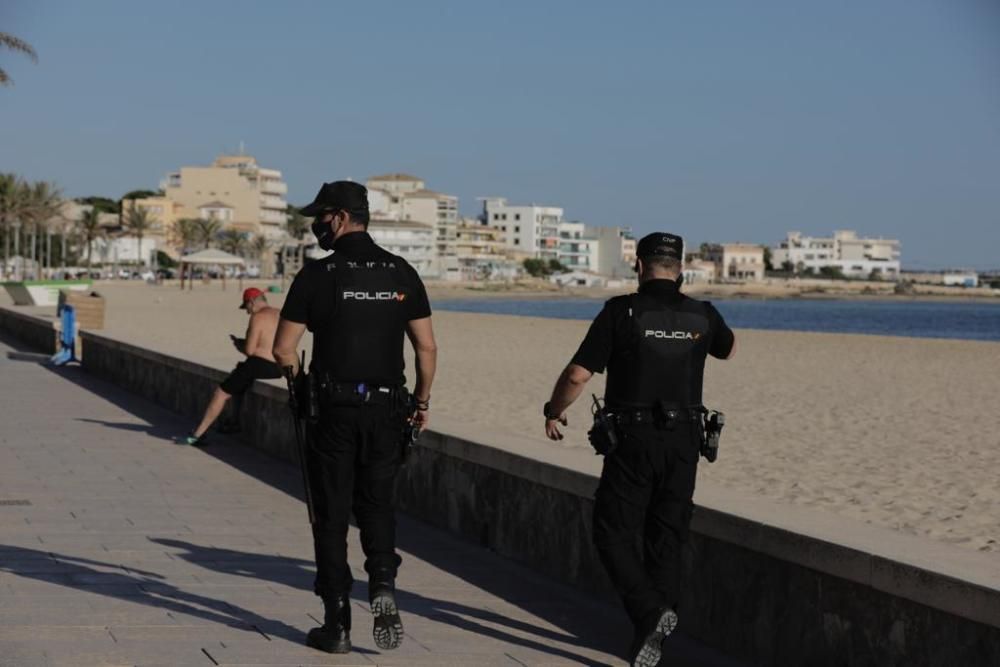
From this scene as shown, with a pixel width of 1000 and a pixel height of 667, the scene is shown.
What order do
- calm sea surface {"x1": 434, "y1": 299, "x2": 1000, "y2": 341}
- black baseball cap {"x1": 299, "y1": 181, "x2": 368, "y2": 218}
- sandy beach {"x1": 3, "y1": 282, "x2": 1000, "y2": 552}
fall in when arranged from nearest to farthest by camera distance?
black baseball cap {"x1": 299, "y1": 181, "x2": 368, "y2": 218} → sandy beach {"x1": 3, "y1": 282, "x2": 1000, "y2": 552} → calm sea surface {"x1": 434, "y1": 299, "x2": 1000, "y2": 341}

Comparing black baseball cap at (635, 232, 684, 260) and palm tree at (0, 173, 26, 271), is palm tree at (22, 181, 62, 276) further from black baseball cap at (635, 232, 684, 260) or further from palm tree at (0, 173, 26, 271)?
black baseball cap at (635, 232, 684, 260)

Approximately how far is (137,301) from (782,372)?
59.1m

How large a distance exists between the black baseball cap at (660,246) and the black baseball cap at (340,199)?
1041 mm

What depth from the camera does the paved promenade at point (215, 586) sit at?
573 centimetres

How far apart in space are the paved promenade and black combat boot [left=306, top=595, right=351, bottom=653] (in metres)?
0.05

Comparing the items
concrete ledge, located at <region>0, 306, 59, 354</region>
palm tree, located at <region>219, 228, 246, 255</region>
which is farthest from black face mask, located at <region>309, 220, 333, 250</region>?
palm tree, located at <region>219, 228, 246, 255</region>

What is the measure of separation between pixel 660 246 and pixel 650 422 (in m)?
0.61

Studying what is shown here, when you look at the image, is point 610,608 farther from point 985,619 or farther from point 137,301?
point 137,301

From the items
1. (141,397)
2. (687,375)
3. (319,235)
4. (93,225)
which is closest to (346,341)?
(319,235)

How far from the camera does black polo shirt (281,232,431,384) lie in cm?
568

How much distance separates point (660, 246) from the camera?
5.45 m

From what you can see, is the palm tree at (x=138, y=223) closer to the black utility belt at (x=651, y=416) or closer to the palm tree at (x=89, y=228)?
the palm tree at (x=89, y=228)

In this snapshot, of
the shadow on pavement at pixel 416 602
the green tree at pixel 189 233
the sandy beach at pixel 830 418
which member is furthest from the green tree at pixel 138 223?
the shadow on pavement at pixel 416 602

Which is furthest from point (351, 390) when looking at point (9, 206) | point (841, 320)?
point (9, 206)
